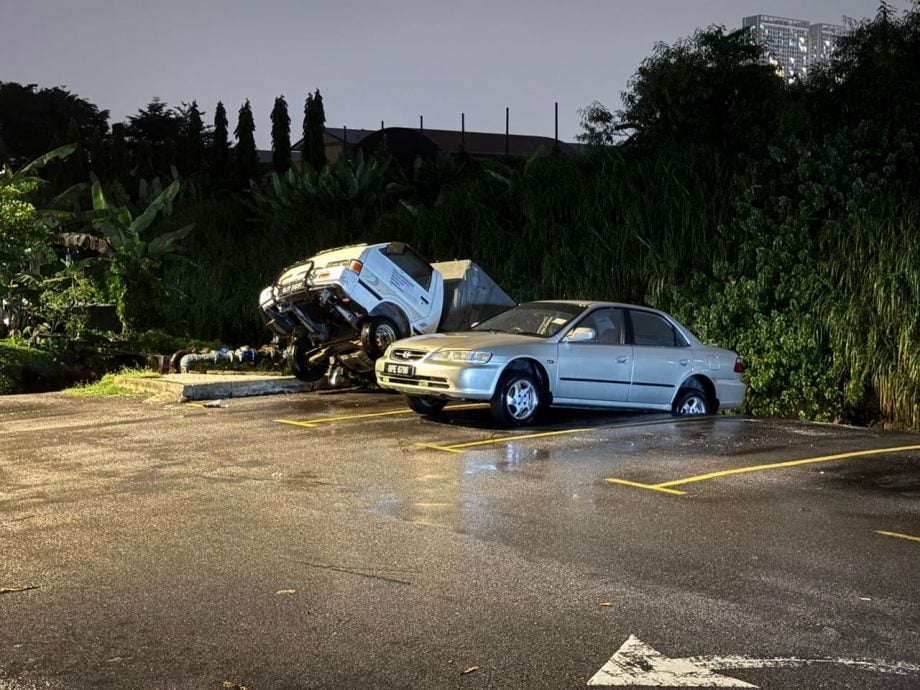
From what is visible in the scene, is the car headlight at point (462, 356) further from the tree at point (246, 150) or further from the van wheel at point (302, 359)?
the tree at point (246, 150)

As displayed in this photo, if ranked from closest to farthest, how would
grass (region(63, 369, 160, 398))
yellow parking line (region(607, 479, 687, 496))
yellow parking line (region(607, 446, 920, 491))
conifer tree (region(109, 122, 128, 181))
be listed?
1. yellow parking line (region(607, 479, 687, 496))
2. yellow parking line (region(607, 446, 920, 491))
3. grass (region(63, 369, 160, 398))
4. conifer tree (region(109, 122, 128, 181))

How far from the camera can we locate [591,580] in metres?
6.04

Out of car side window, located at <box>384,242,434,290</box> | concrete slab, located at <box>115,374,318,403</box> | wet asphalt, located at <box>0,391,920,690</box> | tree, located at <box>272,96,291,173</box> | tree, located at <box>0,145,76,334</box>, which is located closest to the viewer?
wet asphalt, located at <box>0,391,920,690</box>

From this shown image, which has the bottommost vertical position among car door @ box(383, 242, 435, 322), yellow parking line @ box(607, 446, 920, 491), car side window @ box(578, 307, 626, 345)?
yellow parking line @ box(607, 446, 920, 491)

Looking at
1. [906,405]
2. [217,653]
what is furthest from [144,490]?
[906,405]

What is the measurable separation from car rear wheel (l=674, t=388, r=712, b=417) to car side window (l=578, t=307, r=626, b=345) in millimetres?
1274

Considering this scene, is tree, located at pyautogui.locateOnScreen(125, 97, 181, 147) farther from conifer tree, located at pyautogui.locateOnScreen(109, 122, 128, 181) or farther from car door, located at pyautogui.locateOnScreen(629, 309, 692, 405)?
car door, located at pyautogui.locateOnScreen(629, 309, 692, 405)

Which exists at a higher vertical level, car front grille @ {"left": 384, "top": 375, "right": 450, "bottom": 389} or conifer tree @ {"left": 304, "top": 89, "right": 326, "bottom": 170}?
conifer tree @ {"left": 304, "top": 89, "right": 326, "bottom": 170}

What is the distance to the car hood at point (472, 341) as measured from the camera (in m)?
12.4

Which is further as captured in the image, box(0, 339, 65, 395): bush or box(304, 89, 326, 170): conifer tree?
box(304, 89, 326, 170): conifer tree

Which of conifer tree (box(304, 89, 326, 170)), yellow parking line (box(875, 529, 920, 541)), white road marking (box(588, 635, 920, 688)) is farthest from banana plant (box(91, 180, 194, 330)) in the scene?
conifer tree (box(304, 89, 326, 170))

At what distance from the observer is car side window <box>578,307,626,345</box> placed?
1335 cm

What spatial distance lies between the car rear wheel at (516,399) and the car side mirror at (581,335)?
2.19ft

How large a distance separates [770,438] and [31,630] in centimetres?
895
